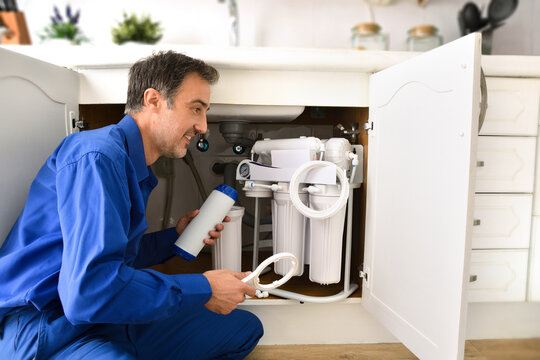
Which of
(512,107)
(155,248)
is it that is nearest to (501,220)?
(512,107)

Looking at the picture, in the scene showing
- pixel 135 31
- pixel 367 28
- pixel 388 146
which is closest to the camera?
pixel 388 146

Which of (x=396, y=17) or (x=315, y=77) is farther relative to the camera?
(x=396, y=17)

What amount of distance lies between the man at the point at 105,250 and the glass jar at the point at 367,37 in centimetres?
94

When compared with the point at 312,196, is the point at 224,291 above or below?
below

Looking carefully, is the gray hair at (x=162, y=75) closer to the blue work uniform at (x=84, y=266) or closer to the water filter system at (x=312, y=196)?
the blue work uniform at (x=84, y=266)

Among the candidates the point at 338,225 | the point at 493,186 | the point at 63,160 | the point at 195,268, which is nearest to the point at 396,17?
the point at 493,186

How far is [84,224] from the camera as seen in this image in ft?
2.01

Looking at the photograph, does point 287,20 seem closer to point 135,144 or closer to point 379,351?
point 135,144

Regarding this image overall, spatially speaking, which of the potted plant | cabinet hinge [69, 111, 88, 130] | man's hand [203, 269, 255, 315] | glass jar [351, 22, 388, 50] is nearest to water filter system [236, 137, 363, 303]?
man's hand [203, 269, 255, 315]

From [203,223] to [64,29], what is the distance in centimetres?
114

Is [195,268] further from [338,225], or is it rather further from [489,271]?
[489,271]

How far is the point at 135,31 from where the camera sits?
1.54 m

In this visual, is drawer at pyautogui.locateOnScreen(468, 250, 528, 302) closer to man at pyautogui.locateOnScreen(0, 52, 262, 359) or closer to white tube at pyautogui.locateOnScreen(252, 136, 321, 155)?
white tube at pyautogui.locateOnScreen(252, 136, 321, 155)

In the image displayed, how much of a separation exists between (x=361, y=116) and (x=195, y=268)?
78cm
